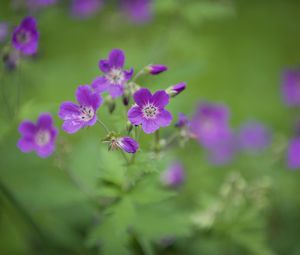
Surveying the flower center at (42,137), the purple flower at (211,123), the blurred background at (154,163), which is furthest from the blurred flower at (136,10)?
the flower center at (42,137)

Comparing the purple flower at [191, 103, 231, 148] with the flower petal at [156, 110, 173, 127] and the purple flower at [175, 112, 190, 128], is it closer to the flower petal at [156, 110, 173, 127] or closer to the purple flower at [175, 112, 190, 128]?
the purple flower at [175, 112, 190, 128]

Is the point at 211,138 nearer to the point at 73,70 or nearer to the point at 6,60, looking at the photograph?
the point at 73,70

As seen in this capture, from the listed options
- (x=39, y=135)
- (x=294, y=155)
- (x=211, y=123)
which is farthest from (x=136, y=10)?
(x=39, y=135)

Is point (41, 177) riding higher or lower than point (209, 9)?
lower

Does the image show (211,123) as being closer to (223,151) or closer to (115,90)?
(223,151)

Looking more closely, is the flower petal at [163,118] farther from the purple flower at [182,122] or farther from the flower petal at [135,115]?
the purple flower at [182,122]

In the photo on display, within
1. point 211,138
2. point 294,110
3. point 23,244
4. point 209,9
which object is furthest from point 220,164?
point 23,244

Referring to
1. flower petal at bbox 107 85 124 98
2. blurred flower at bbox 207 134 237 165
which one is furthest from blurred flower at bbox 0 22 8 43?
blurred flower at bbox 207 134 237 165
